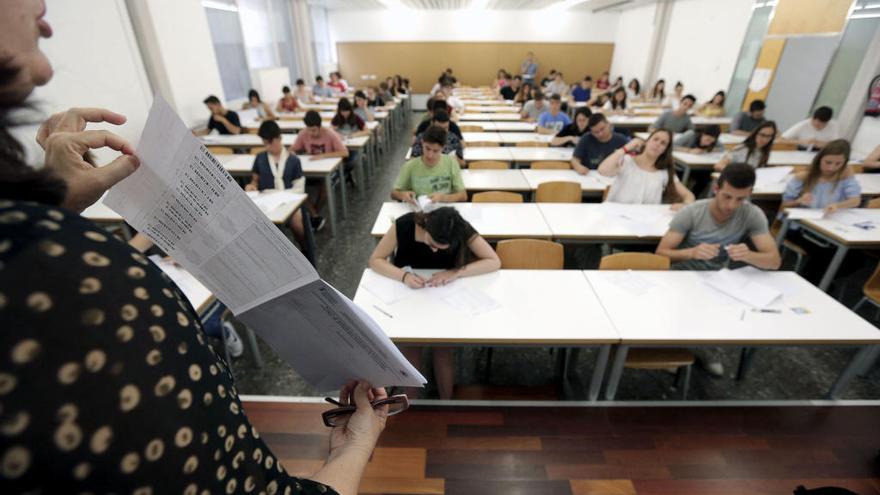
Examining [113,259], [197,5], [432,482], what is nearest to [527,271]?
[432,482]

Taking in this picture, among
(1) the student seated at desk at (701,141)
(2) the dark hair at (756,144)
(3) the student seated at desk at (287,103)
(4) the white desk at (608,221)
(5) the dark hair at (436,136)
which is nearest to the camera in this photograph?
(4) the white desk at (608,221)

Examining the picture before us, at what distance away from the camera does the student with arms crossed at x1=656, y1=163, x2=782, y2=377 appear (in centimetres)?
234

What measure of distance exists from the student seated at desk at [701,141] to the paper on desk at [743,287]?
374 cm

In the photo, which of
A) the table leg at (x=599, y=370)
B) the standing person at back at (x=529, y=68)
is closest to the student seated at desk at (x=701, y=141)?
the table leg at (x=599, y=370)

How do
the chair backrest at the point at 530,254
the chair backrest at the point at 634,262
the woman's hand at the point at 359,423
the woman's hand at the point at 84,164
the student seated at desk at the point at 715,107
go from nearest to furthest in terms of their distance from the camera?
the woman's hand at the point at 84,164 → the woman's hand at the point at 359,423 → the chair backrest at the point at 634,262 → the chair backrest at the point at 530,254 → the student seated at desk at the point at 715,107

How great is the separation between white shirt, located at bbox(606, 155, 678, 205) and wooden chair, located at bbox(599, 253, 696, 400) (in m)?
1.24

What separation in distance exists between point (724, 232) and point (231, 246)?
298 centimetres

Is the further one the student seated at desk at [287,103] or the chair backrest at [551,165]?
the student seated at desk at [287,103]

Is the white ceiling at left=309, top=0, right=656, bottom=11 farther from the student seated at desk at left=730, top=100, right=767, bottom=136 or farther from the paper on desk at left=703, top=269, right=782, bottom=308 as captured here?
the paper on desk at left=703, top=269, right=782, bottom=308

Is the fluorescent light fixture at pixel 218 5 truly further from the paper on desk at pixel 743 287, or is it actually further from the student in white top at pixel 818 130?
the student in white top at pixel 818 130

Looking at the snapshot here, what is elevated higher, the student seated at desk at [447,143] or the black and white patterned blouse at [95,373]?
the black and white patterned blouse at [95,373]

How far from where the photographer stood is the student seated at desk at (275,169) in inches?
152

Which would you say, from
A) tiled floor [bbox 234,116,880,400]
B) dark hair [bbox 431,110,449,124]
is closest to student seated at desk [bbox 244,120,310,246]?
tiled floor [bbox 234,116,880,400]

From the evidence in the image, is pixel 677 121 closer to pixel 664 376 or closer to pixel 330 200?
pixel 664 376
